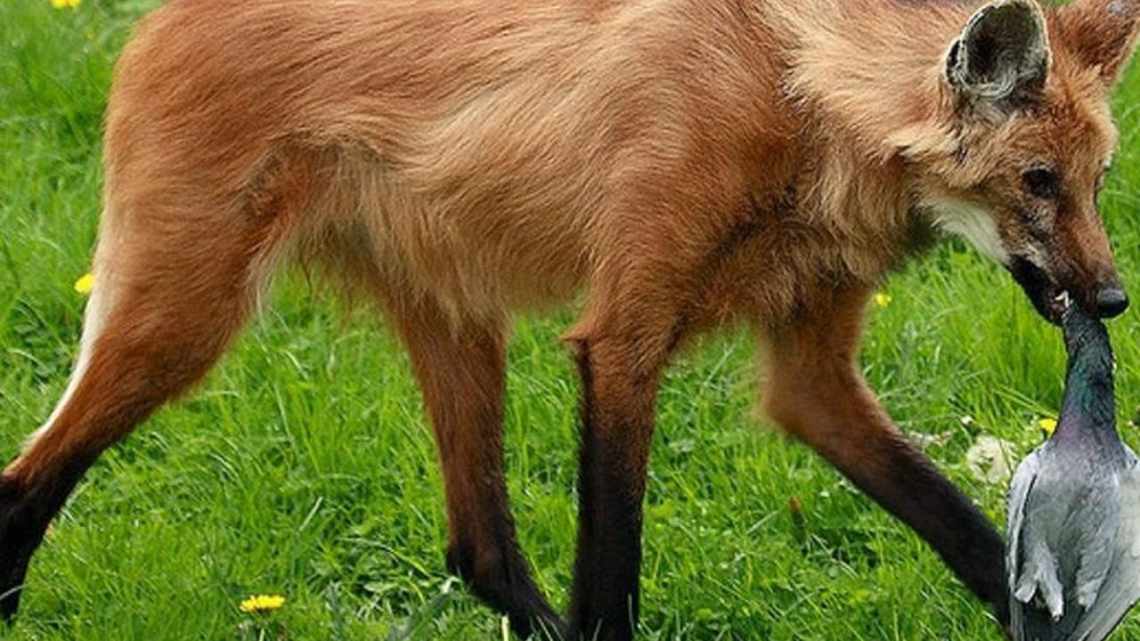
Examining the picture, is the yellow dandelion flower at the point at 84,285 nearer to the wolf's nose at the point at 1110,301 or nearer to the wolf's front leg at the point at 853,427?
the wolf's front leg at the point at 853,427

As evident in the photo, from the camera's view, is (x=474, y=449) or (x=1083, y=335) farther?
(x=474, y=449)

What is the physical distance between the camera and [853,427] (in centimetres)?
471

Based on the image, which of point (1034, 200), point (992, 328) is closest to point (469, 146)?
point (1034, 200)

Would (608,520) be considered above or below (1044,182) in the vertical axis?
below

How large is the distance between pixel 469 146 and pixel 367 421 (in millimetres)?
959

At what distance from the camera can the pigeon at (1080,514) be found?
156 inches

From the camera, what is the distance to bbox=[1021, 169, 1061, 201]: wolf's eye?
4.05 metres

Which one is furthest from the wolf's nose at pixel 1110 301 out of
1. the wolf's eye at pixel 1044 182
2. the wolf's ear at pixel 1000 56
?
the wolf's ear at pixel 1000 56

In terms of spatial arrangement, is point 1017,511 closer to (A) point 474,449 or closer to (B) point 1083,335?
(B) point 1083,335

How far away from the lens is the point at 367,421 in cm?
531

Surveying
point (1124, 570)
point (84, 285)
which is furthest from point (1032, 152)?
point (84, 285)

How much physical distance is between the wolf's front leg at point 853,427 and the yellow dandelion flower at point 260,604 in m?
1.08

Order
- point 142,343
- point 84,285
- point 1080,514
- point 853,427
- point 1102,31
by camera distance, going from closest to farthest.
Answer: point 1080,514 < point 1102,31 < point 142,343 < point 853,427 < point 84,285

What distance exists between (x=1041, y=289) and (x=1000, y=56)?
0.42 m
